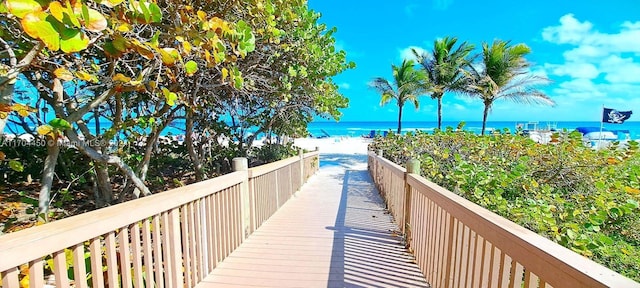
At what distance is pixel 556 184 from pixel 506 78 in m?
10.6

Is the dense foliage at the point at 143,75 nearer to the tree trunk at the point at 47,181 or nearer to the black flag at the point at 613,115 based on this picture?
the tree trunk at the point at 47,181

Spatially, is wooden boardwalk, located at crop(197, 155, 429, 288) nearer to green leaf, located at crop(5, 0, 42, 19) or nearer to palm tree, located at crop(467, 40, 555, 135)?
green leaf, located at crop(5, 0, 42, 19)

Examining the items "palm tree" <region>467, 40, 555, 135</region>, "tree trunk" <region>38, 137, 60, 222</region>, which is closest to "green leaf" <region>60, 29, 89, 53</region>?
"tree trunk" <region>38, 137, 60, 222</region>

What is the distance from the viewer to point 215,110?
21.4 feet

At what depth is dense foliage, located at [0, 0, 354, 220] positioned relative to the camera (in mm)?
1575

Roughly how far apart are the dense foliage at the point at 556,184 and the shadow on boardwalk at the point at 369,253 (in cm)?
112

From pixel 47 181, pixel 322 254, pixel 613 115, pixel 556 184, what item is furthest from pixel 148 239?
pixel 613 115

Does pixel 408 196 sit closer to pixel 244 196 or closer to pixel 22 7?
pixel 244 196

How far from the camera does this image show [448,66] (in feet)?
49.1

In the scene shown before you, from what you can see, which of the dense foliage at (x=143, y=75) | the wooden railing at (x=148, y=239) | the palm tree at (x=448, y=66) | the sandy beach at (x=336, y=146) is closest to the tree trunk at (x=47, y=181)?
the dense foliage at (x=143, y=75)

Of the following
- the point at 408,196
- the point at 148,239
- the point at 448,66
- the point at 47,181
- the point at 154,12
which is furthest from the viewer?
the point at 448,66

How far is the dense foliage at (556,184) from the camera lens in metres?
2.96

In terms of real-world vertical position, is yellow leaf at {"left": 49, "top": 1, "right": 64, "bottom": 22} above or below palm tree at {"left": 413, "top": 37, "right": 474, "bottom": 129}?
below

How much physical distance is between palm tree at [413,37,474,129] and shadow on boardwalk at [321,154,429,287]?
1168 centimetres
